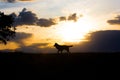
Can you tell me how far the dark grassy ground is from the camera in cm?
3088

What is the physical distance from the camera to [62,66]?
34.2 m

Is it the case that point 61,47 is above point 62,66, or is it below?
above

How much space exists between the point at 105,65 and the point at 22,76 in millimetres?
8783

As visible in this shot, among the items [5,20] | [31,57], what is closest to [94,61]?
[31,57]

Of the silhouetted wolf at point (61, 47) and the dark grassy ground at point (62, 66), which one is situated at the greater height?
the silhouetted wolf at point (61, 47)

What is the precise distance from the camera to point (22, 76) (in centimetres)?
3056

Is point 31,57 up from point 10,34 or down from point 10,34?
down

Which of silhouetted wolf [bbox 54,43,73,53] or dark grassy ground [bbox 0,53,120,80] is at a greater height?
silhouetted wolf [bbox 54,43,73,53]

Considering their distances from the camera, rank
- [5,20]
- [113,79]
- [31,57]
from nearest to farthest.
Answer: [113,79] → [31,57] → [5,20]

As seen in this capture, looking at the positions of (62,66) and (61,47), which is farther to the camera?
(61,47)

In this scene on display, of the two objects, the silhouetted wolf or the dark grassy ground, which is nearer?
the dark grassy ground

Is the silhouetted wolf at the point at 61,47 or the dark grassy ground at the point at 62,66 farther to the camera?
the silhouetted wolf at the point at 61,47

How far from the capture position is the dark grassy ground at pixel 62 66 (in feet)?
101

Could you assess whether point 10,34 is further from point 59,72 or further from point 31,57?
point 59,72
